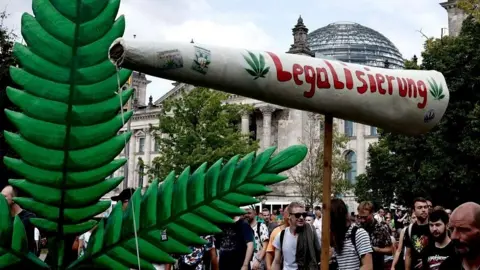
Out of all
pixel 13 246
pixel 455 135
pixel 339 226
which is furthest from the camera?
pixel 455 135

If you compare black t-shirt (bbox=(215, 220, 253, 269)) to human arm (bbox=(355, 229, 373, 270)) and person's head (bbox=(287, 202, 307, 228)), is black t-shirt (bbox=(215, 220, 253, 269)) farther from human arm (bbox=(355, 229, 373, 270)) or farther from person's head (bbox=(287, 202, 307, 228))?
human arm (bbox=(355, 229, 373, 270))

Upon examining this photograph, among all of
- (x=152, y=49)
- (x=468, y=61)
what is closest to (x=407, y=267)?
(x=152, y=49)

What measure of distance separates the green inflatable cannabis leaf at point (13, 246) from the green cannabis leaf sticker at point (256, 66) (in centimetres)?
78

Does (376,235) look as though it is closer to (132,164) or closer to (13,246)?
(13,246)

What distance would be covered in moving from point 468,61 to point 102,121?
77.6 feet

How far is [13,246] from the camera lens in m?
1.58

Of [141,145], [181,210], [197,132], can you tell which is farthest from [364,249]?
[141,145]

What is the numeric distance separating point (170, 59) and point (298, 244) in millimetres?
4937

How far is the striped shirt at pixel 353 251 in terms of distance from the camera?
520 cm

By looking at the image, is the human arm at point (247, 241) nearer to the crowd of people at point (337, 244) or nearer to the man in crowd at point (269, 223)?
the crowd of people at point (337, 244)

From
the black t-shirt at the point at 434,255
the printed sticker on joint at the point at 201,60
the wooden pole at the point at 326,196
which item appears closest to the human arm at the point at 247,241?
the black t-shirt at the point at 434,255

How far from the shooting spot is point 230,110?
33438 mm

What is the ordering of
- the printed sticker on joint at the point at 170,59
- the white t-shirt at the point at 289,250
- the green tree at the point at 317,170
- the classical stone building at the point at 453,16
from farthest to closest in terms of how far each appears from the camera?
the classical stone building at the point at 453,16
the green tree at the point at 317,170
the white t-shirt at the point at 289,250
the printed sticker on joint at the point at 170,59

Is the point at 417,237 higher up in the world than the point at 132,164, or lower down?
lower down
